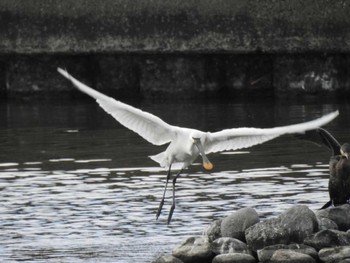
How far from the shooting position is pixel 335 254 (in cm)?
1098

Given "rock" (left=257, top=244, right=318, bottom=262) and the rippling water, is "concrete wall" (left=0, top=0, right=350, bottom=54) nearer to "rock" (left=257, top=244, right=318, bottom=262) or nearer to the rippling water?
the rippling water

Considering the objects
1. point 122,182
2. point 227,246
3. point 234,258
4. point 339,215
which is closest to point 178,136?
point 122,182

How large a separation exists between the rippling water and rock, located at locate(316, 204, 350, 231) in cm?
127

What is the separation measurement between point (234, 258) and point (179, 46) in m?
11.0

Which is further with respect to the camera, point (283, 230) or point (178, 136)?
point (178, 136)

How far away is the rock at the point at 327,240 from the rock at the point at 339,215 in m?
0.55

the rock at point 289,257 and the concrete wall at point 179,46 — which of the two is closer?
the rock at point 289,257

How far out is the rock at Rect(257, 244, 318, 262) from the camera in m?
11.1

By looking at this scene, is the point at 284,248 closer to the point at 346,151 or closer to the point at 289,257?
the point at 289,257

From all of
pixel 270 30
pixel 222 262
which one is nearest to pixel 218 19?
pixel 270 30

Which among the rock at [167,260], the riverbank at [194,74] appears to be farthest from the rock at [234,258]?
the riverbank at [194,74]

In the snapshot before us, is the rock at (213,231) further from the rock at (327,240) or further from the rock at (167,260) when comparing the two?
the rock at (327,240)

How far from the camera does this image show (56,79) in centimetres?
2334

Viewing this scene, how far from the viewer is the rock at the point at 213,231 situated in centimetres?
1177
